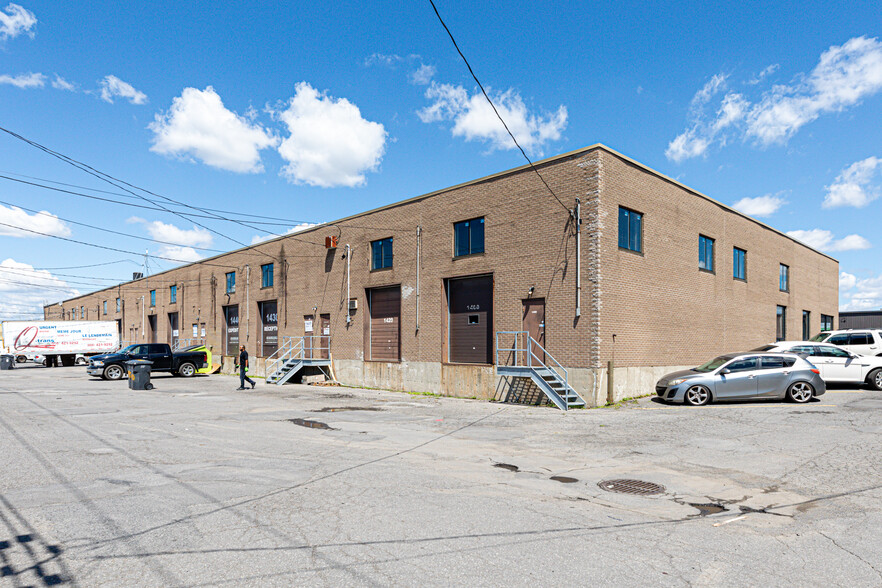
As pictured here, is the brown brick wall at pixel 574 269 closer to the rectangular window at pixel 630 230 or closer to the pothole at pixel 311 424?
the rectangular window at pixel 630 230

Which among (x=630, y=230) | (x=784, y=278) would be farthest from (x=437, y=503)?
(x=784, y=278)

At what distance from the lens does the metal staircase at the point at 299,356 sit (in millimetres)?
26281

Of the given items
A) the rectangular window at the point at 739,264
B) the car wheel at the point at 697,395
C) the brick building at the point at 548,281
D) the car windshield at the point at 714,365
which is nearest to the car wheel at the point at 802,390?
the car windshield at the point at 714,365

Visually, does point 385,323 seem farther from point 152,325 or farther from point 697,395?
point 152,325

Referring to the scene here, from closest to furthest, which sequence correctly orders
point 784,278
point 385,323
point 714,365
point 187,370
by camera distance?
point 714,365
point 385,323
point 784,278
point 187,370

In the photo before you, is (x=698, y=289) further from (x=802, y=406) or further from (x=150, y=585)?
(x=150, y=585)

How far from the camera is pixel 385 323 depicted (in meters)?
24.5

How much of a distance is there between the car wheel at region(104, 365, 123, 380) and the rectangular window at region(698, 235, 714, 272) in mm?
28244

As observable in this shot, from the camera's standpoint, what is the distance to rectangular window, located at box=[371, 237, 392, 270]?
80.2 feet

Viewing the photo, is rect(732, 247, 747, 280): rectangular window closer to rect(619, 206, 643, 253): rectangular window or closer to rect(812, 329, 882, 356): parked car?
rect(812, 329, 882, 356): parked car

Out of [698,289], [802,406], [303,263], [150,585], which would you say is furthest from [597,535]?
[303,263]

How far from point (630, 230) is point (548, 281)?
3.28 m

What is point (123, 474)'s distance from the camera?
25.6 feet

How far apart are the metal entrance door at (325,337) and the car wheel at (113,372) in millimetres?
10740
